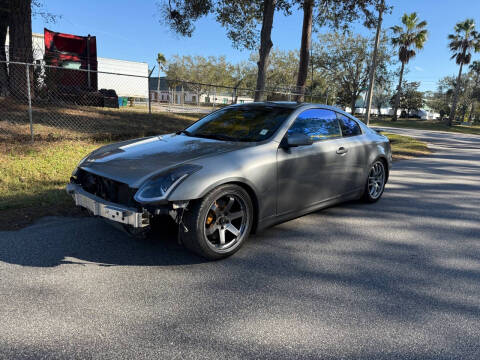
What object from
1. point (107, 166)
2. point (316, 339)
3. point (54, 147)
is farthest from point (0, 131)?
point (316, 339)

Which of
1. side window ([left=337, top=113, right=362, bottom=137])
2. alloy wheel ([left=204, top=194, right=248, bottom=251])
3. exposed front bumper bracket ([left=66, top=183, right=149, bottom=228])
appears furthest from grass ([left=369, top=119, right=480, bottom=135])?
exposed front bumper bracket ([left=66, top=183, right=149, bottom=228])

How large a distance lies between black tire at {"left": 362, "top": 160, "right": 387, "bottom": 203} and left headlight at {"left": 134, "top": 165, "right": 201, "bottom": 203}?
3.14 meters

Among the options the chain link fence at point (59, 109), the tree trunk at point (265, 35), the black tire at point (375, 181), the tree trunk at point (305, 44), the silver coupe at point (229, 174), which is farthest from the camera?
the tree trunk at point (305, 44)

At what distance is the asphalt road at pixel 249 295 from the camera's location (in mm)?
2170

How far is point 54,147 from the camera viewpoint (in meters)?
7.64

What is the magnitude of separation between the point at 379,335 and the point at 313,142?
2310 millimetres

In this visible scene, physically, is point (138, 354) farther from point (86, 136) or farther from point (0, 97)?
point (0, 97)

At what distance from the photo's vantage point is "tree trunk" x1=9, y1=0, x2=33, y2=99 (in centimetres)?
1092

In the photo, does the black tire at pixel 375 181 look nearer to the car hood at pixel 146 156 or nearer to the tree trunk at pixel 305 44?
the car hood at pixel 146 156

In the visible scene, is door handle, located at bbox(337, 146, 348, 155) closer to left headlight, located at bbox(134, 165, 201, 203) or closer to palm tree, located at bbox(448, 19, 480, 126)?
left headlight, located at bbox(134, 165, 201, 203)

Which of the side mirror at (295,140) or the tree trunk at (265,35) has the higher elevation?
the tree trunk at (265,35)

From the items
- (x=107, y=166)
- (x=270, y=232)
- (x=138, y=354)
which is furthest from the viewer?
(x=270, y=232)

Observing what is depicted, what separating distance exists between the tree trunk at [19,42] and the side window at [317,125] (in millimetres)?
10246

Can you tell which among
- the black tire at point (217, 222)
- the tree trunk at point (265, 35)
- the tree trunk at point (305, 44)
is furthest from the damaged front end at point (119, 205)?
the tree trunk at point (305, 44)
